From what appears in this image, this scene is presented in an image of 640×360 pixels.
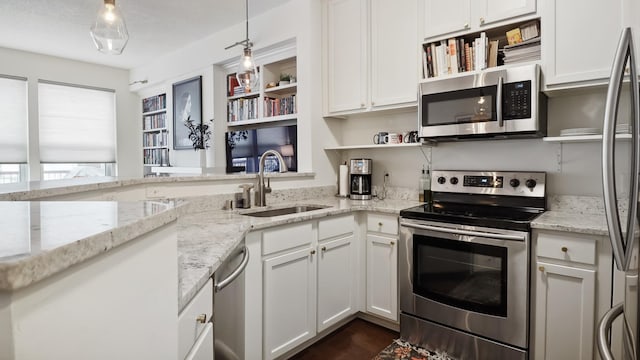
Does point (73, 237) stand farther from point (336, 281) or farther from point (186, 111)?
point (186, 111)

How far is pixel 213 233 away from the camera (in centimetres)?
163

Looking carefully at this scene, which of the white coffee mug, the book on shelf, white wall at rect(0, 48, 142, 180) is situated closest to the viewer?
the white coffee mug

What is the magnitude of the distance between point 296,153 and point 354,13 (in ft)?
4.43


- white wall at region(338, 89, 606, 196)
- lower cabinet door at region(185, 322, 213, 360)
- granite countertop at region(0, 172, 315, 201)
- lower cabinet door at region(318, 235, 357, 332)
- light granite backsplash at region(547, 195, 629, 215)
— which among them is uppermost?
white wall at region(338, 89, 606, 196)

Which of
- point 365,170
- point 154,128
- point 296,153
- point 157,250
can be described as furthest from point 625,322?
point 154,128

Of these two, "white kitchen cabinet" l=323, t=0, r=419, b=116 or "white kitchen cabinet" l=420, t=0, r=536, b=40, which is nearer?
"white kitchen cabinet" l=420, t=0, r=536, b=40

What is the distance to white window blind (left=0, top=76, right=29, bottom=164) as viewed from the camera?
4.67m

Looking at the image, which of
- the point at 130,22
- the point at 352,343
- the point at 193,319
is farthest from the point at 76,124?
the point at 193,319

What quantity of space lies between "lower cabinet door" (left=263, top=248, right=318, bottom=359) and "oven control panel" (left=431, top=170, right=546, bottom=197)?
48.1 inches

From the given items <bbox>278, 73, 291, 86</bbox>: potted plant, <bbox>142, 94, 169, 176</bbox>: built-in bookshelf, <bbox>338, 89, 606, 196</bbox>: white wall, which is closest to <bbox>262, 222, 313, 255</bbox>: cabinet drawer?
<bbox>338, 89, 606, 196</bbox>: white wall

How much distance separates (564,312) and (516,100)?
48.1 inches

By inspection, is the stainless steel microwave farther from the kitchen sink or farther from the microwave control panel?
the kitchen sink

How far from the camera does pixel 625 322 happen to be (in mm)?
928

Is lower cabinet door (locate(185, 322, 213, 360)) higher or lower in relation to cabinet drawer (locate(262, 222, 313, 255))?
lower
